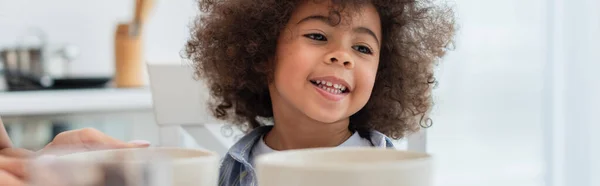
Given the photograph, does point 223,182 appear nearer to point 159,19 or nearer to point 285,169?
point 285,169

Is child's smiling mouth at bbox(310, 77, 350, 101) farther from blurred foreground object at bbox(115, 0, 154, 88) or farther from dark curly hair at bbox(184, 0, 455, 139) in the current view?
blurred foreground object at bbox(115, 0, 154, 88)

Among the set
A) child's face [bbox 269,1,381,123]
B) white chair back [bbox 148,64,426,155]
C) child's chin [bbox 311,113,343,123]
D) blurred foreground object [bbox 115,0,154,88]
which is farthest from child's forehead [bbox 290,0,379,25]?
blurred foreground object [bbox 115,0,154,88]

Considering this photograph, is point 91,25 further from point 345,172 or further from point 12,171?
point 345,172

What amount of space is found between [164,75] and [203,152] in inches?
32.3

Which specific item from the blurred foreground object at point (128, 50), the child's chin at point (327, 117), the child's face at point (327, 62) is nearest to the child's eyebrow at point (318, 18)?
the child's face at point (327, 62)

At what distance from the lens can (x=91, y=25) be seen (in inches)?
116

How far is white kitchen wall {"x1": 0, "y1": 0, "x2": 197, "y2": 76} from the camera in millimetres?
2869

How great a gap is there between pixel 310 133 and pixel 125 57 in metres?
1.67

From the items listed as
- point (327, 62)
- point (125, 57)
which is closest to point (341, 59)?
point (327, 62)

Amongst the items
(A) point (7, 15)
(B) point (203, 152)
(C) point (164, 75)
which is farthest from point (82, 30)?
(B) point (203, 152)

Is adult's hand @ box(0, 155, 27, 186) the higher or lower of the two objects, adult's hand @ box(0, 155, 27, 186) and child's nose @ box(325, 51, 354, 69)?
the lower

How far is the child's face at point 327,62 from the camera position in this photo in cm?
94

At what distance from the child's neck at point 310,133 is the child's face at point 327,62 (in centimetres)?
3

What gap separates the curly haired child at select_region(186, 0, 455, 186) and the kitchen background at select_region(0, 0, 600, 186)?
205 millimetres
